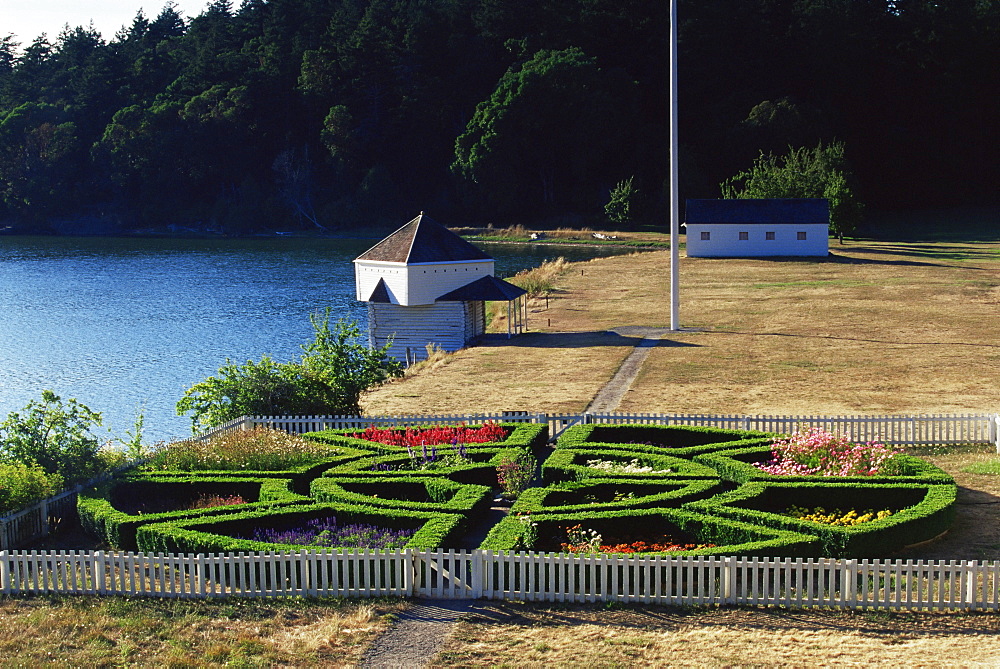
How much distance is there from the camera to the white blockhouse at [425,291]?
1689 inches

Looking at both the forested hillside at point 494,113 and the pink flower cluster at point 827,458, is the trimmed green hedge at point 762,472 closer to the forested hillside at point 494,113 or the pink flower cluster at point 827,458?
the pink flower cluster at point 827,458

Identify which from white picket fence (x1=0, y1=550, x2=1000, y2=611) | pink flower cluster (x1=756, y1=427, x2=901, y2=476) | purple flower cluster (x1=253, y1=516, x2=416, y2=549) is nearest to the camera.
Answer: white picket fence (x1=0, y1=550, x2=1000, y2=611)

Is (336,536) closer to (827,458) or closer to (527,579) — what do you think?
(527,579)

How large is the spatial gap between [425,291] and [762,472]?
25.1 m

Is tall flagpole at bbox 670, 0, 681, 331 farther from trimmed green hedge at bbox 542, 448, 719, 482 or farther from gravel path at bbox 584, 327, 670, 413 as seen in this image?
trimmed green hedge at bbox 542, 448, 719, 482

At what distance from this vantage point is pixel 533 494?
730 inches

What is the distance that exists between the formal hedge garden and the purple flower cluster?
0.11ft

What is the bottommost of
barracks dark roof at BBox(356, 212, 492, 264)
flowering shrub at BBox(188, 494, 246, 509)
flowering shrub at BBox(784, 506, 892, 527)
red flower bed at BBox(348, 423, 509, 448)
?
flowering shrub at BBox(784, 506, 892, 527)

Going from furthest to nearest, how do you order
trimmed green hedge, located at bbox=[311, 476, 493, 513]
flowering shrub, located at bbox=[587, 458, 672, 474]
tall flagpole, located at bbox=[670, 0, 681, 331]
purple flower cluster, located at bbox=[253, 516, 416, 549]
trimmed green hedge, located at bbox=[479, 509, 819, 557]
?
tall flagpole, located at bbox=[670, 0, 681, 331], flowering shrub, located at bbox=[587, 458, 672, 474], trimmed green hedge, located at bbox=[311, 476, 493, 513], purple flower cluster, located at bbox=[253, 516, 416, 549], trimmed green hedge, located at bbox=[479, 509, 819, 557]

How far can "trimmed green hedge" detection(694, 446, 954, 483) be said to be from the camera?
18.9m

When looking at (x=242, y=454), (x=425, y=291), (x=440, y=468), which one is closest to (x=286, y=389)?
(x=242, y=454)

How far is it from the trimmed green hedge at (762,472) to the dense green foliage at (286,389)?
1090cm

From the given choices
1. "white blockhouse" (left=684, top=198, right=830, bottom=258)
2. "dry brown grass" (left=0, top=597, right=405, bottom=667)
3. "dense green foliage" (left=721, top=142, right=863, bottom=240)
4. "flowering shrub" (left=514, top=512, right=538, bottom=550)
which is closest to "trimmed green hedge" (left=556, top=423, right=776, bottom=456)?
"flowering shrub" (left=514, top=512, right=538, bottom=550)

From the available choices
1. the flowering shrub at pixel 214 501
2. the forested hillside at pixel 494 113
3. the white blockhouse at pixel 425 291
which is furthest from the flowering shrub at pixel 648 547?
the forested hillside at pixel 494 113
